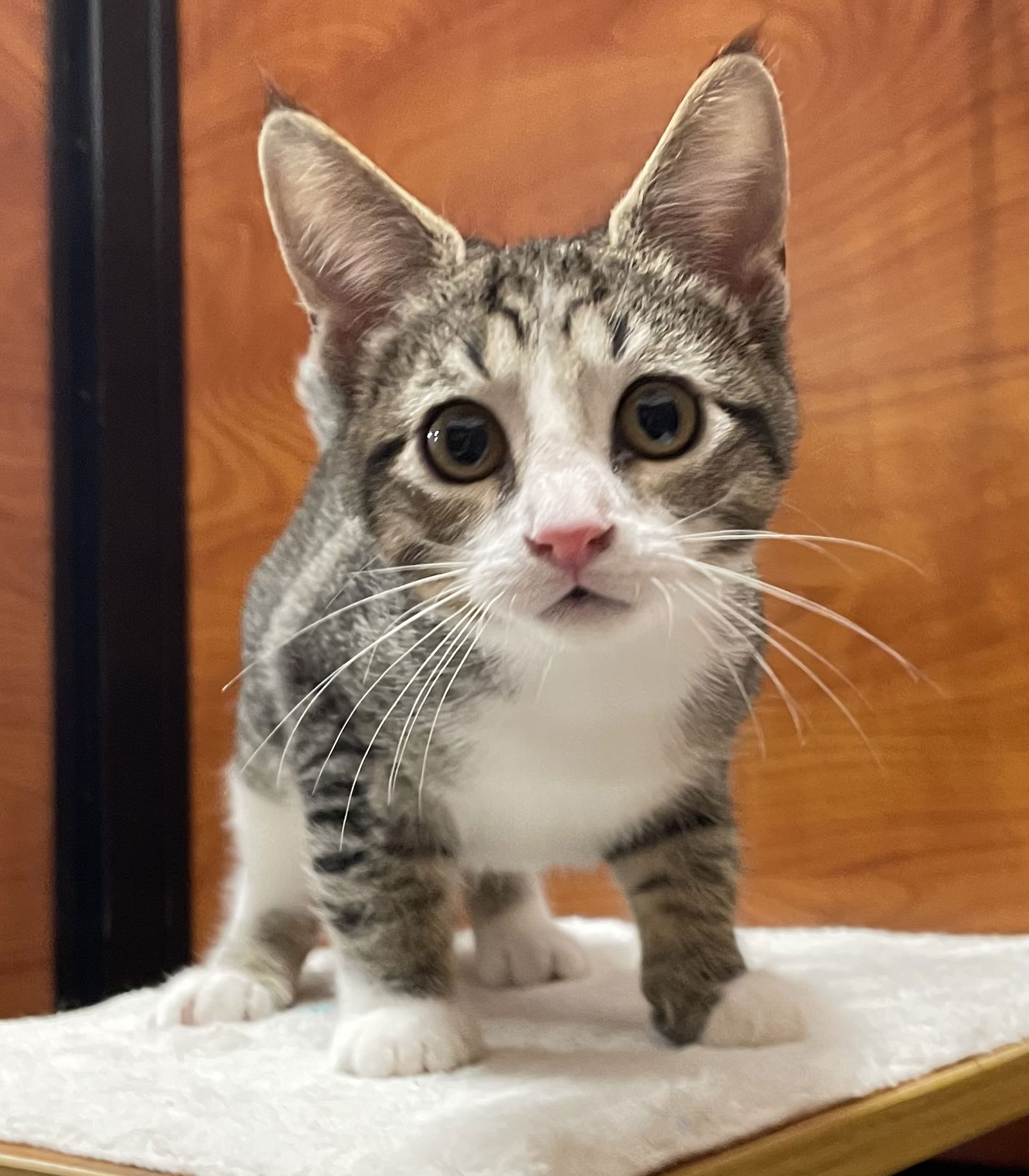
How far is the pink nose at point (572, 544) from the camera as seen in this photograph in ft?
2.19

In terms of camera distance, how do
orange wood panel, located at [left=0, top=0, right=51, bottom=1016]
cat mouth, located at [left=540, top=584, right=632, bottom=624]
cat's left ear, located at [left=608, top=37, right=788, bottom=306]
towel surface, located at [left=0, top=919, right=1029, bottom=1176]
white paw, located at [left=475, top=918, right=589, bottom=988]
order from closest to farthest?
towel surface, located at [left=0, top=919, right=1029, bottom=1176] < cat mouth, located at [left=540, top=584, right=632, bottom=624] < cat's left ear, located at [left=608, top=37, right=788, bottom=306] < white paw, located at [left=475, top=918, right=589, bottom=988] < orange wood panel, located at [left=0, top=0, right=51, bottom=1016]

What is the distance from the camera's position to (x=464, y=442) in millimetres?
777

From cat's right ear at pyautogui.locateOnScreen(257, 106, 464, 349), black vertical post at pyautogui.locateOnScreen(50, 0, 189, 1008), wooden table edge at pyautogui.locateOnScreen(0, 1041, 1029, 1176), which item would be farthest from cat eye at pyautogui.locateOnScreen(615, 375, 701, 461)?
black vertical post at pyautogui.locateOnScreen(50, 0, 189, 1008)

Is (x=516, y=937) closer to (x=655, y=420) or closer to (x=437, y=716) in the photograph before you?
(x=437, y=716)

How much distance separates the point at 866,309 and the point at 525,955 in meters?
0.77

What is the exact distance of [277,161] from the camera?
82 cm

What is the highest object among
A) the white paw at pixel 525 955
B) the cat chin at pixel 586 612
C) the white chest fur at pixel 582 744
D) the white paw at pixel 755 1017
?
the cat chin at pixel 586 612

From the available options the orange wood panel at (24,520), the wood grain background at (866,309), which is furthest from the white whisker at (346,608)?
the wood grain background at (866,309)

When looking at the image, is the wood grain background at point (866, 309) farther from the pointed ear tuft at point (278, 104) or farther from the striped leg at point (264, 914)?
the pointed ear tuft at point (278, 104)

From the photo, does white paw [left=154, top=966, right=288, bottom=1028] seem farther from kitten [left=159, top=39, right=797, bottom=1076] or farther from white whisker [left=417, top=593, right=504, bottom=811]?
white whisker [left=417, top=593, right=504, bottom=811]

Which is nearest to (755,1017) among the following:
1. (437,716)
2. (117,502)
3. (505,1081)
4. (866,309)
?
(505,1081)

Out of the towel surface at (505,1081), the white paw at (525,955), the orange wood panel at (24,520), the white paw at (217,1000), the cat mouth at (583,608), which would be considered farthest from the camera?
the orange wood panel at (24,520)

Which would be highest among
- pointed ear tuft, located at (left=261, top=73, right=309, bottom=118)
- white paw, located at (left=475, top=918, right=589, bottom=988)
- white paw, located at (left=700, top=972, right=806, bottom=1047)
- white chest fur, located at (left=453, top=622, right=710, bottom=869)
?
pointed ear tuft, located at (left=261, top=73, right=309, bottom=118)

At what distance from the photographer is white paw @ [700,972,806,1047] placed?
2.63ft
